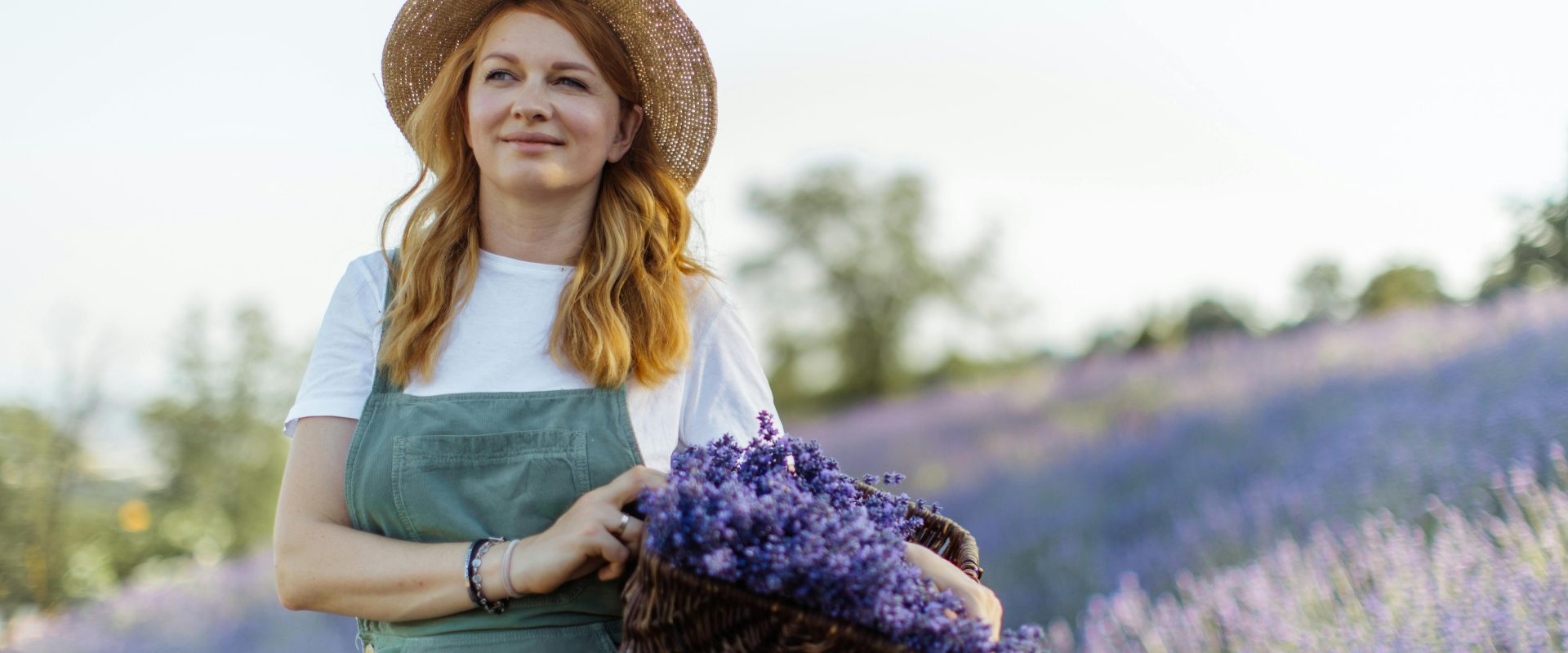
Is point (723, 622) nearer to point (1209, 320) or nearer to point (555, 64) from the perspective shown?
point (555, 64)

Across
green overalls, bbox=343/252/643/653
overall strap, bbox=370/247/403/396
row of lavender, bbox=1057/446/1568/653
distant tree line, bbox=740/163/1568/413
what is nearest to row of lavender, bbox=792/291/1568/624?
row of lavender, bbox=1057/446/1568/653

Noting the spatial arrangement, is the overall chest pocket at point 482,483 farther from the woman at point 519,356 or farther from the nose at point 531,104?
the nose at point 531,104

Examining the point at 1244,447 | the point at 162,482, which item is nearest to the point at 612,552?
the point at 1244,447

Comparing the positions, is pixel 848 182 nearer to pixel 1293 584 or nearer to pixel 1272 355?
pixel 1272 355

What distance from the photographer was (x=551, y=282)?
1.99 m

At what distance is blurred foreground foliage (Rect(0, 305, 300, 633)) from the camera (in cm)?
585

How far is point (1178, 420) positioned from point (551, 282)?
4.27 meters

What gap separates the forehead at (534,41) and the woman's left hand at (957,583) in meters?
1.03

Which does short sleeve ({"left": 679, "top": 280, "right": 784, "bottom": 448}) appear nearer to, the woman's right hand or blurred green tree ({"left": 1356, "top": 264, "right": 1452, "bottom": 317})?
the woman's right hand

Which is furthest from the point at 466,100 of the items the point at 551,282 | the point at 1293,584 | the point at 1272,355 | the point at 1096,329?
the point at 1096,329

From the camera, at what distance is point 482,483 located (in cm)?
175

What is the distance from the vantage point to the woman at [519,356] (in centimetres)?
167

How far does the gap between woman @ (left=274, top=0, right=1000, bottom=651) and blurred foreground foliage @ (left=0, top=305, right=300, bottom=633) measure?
16.3ft

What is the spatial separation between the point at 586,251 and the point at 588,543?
26.4 inches
